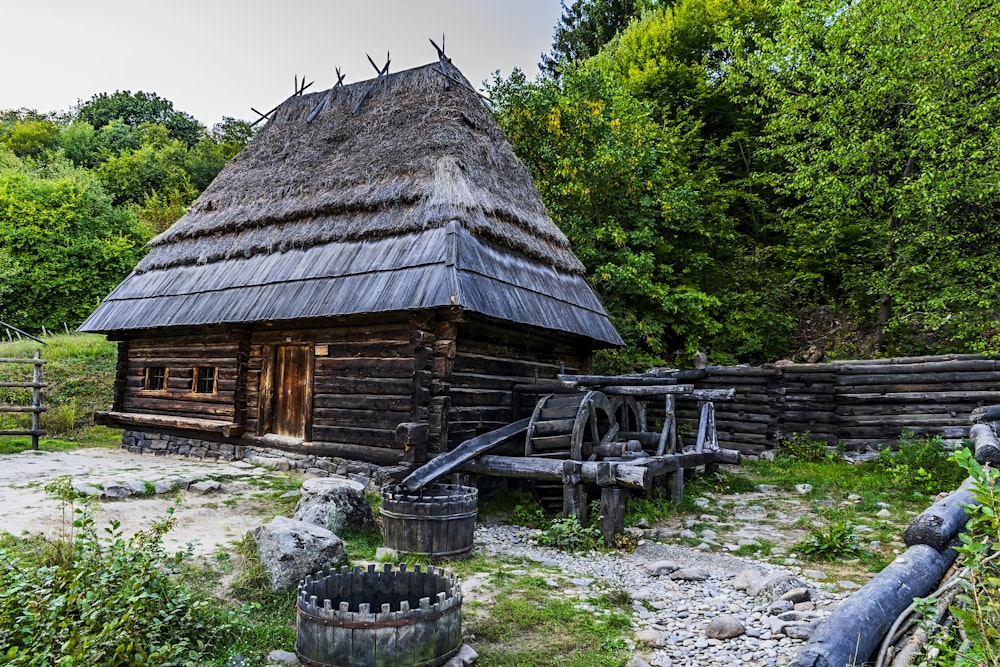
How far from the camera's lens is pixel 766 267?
1900cm

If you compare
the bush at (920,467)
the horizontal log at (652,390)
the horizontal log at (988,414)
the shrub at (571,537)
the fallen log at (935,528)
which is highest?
the horizontal log at (652,390)

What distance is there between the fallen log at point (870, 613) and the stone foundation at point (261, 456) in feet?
21.2

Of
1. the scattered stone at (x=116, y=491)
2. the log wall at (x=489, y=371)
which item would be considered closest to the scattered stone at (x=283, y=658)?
the scattered stone at (x=116, y=491)

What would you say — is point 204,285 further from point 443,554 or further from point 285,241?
point 443,554

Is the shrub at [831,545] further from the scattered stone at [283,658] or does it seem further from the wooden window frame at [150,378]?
the wooden window frame at [150,378]

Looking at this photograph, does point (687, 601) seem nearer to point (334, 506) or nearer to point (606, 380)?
point (334, 506)

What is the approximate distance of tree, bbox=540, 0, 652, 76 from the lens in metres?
29.9

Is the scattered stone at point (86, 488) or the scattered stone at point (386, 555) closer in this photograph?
the scattered stone at point (386, 555)

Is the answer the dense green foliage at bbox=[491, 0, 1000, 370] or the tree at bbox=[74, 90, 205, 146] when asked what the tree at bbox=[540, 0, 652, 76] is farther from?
the tree at bbox=[74, 90, 205, 146]

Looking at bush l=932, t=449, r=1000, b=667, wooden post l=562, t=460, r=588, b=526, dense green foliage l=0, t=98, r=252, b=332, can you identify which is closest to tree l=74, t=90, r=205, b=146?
dense green foliage l=0, t=98, r=252, b=332

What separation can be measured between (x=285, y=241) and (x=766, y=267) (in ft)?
47.8

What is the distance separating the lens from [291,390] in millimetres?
10703

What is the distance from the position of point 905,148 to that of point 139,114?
5016 cm

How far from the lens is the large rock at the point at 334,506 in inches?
253
